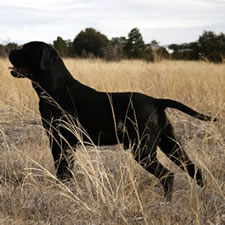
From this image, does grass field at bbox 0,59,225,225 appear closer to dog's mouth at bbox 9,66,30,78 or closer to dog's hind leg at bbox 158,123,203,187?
dog's hind leg at bbox 158,123,203,187

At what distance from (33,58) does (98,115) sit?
71cm

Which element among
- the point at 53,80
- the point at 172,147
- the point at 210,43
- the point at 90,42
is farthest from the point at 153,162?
the point at 90,42

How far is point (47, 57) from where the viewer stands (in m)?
3.02

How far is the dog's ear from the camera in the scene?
3.00 metres

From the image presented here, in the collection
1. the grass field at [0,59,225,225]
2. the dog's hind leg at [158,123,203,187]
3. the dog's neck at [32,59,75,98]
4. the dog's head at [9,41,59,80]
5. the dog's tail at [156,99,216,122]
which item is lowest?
the grass field at [0,59,225,225]

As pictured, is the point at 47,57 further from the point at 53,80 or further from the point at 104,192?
the point at 104,192

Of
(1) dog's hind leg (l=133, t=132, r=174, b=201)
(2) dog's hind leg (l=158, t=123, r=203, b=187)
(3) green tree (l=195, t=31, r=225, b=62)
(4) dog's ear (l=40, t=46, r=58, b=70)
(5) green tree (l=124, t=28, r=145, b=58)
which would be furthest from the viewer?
(5) green tree (l=124, t=28, r=145, b=58)

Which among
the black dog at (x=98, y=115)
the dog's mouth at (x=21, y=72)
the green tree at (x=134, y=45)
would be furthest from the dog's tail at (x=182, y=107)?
the green tree at (x=134, y=45)

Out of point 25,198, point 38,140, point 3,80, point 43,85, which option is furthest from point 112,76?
point 25,198

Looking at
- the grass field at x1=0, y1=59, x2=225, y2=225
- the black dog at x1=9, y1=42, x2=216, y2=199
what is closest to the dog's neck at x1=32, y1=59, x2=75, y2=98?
the black dog at x1=9, y1=42, x2=216, y2=199

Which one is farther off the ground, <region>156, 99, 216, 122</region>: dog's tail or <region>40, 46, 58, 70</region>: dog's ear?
<region>40, 46, 58, 70</region>: dog's ear

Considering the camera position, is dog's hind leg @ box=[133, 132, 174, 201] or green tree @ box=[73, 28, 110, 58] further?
green tree @ box=[73, 28, 110, 58]

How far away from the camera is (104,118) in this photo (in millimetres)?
2791

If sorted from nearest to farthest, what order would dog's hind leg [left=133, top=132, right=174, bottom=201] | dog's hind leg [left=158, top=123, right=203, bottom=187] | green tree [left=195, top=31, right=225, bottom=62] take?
dog's hind leg [left=133, top=132, right=174, bottom=201] → dog's hind leg [left=158, top=123, right=203, bottom=187] → green tree [left=195, top=31, right=225, bottom=62]
